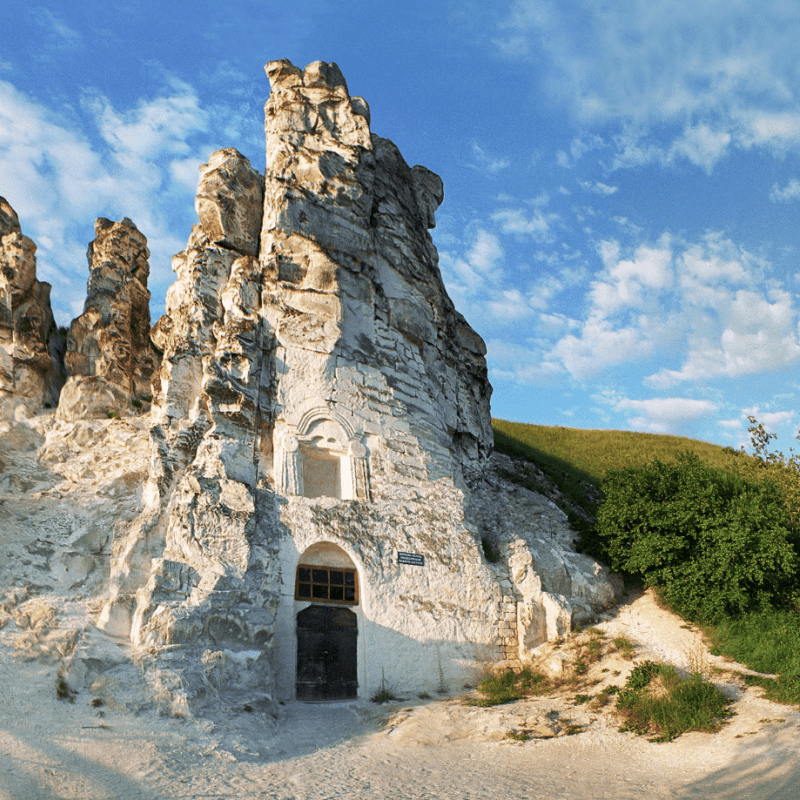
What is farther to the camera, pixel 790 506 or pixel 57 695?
pixel 790 506

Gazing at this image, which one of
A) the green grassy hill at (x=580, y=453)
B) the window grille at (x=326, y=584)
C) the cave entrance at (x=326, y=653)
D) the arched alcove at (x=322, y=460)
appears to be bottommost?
the cave entrance at (x=326, y=653)

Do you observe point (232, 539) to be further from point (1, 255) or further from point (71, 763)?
point (1, 255)

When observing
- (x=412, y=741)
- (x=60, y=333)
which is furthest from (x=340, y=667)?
(x=60, y=333)

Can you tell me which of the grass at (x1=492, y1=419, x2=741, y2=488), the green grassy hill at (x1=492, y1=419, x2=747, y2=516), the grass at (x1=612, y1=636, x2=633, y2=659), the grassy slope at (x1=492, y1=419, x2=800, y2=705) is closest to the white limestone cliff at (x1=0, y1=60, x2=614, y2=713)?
the grass at (x1=612, y1=636, x2=633, y2=659)

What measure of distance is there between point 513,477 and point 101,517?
528 inches

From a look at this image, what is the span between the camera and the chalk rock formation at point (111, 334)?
64.8 feet

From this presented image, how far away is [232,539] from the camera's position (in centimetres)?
1357

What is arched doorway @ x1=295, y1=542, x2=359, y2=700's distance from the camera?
1337cm

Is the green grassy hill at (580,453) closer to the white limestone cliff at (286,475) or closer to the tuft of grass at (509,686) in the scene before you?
the white limestone cliff at (286,475)

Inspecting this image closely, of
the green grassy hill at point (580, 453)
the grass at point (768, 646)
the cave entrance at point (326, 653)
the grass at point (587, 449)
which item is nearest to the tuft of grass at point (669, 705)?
the grass at point (768, 646)

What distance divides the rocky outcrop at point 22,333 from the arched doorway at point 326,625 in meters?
10.8

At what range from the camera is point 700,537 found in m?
16.2

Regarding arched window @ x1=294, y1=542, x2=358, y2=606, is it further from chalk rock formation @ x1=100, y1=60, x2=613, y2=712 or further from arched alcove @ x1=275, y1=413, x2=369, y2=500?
arched alcove @ x1=275, y1=413, x2=369, y2=500

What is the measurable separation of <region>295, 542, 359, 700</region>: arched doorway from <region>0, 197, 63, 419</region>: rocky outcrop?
10761mm
